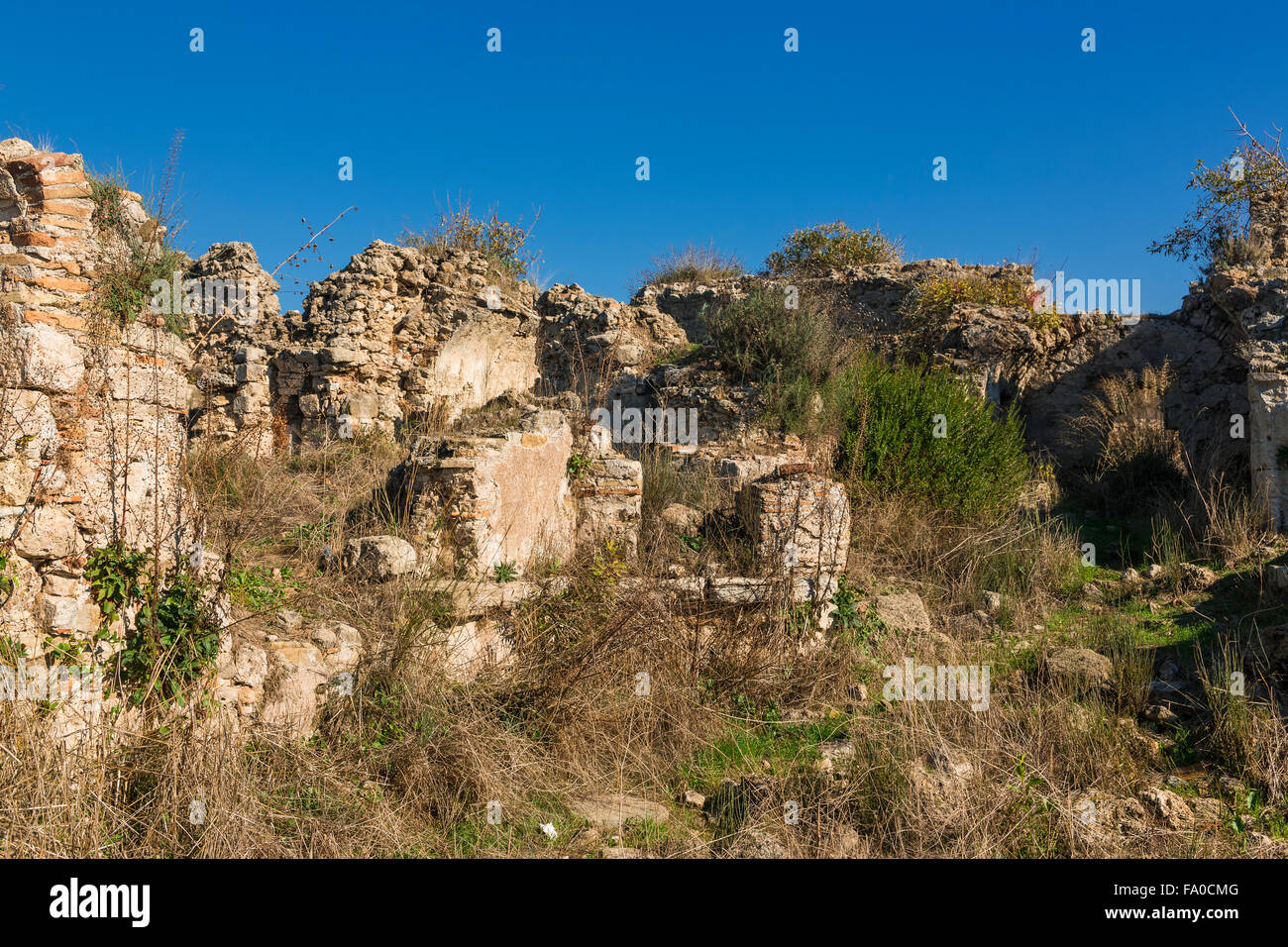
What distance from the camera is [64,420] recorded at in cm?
439

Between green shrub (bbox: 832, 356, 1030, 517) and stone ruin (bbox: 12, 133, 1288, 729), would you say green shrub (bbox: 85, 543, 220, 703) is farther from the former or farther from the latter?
green shrub (bbox: 832, 356, 1030, 517)

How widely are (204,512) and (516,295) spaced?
942cm

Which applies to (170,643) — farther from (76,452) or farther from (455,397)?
(455,397)

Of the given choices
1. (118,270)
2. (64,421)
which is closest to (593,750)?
(64,421)

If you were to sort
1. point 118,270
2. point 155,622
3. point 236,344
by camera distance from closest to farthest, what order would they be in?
1. point 155,622
2. point 118,270
3. point 236,344

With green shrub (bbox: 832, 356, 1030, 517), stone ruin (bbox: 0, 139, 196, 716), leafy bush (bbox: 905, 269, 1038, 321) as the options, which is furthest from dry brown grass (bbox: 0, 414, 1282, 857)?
leafy bush (bbox: 905, 269, 1038, 321)

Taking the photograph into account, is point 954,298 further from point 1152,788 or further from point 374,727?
point 374,727

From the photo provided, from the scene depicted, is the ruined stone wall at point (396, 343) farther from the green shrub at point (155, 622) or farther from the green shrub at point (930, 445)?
the green shrub at point (155, 622)

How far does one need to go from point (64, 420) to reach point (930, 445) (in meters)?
8.40

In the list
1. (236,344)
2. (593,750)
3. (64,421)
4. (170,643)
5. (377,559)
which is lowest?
(593,750)

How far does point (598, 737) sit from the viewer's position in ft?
17.3

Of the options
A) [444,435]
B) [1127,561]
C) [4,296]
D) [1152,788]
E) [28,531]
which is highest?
[4,296]

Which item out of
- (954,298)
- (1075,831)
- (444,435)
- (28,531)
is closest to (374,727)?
(28,531)

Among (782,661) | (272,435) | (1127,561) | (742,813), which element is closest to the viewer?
(742,813)
